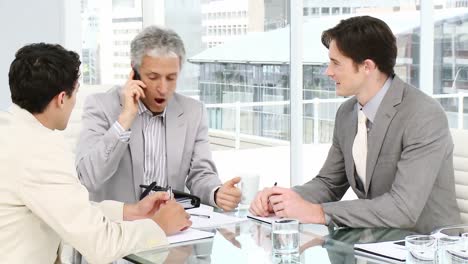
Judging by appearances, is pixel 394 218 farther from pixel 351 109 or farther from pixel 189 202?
pixel 189 202

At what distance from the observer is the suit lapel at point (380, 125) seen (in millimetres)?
2395

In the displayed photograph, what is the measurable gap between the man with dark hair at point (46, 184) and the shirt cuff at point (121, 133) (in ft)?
1.90

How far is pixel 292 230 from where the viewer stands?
1.90m

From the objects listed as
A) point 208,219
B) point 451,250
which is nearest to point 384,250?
point 451,250

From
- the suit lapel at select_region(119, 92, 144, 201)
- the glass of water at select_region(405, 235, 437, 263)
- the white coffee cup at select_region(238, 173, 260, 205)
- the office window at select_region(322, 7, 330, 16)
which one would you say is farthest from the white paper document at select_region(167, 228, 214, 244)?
the office window at select_region(322, 7, 330, 16)

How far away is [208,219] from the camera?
2.33 m

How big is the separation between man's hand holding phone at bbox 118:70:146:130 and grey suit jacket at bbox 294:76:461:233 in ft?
2.09

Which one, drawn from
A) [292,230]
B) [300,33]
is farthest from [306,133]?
[292,230]

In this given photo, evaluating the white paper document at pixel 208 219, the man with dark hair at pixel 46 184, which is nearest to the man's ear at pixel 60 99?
the man with dark hair at pixel 46 184

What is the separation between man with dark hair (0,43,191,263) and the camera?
1746mm

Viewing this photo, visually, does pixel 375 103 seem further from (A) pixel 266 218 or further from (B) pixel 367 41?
(A) pixel 266 218

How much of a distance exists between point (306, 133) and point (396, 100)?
2920 millimetres

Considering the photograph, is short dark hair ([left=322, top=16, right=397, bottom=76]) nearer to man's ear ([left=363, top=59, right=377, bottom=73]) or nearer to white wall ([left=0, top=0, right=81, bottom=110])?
man's ear ([left=363, top=59, right=377, bottom=73])

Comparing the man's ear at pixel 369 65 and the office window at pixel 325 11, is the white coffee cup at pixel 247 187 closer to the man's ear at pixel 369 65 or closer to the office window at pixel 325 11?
the man's ear at pixel 369 65
